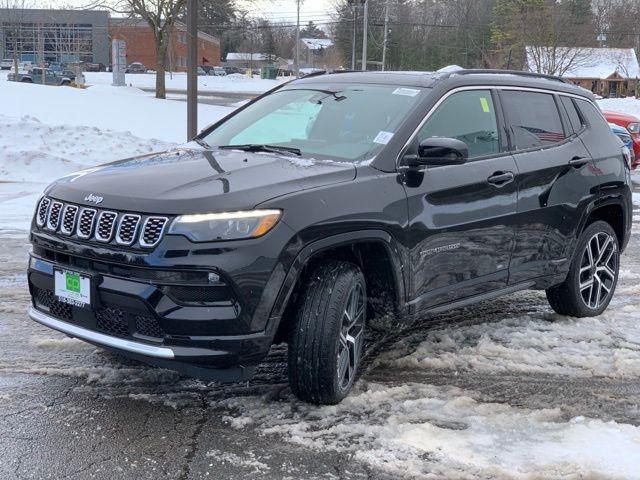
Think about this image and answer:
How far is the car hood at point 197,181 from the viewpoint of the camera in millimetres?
3354

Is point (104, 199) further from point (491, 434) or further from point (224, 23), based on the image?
point (224, 23)

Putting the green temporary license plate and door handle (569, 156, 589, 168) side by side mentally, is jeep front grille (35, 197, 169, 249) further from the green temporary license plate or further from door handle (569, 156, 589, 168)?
door handle (569, 156, 589, 168)

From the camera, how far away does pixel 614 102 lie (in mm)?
39781

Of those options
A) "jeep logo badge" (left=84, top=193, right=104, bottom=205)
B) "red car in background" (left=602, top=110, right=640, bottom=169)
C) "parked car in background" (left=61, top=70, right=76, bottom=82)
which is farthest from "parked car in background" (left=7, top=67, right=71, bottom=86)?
"jeep logo badge" (left=84, top=193, right=104, bottom=205)

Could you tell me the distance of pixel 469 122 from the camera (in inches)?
182

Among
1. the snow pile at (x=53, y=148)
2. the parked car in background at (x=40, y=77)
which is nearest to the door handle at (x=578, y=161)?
the snow pile at (x=53, y=148)

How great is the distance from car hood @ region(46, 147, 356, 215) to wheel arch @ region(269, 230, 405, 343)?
0.31 m

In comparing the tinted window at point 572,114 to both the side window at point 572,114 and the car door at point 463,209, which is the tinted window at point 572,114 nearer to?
the side window at point 572,114

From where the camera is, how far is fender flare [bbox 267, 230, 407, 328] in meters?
3.44

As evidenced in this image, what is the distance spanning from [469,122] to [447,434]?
6.63 ft

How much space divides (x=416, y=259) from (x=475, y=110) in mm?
1217

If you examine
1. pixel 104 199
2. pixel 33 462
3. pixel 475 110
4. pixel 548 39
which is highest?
pixel 548 39

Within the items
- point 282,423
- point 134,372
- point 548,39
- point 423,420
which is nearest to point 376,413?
point 423,420

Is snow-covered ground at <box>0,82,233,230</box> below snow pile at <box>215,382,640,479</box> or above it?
above
